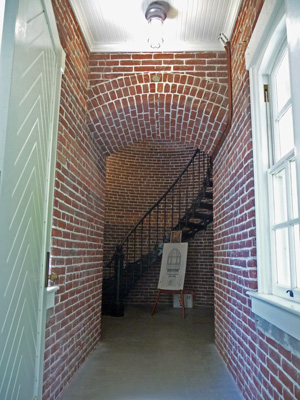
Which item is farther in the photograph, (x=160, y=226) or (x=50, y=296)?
(x=160, y=226)

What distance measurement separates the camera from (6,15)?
144 centimetres

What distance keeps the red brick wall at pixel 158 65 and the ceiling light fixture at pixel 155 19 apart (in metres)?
0.30

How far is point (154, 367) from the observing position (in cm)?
318

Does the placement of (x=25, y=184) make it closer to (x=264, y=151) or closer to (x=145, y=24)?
(x=264, y=151)

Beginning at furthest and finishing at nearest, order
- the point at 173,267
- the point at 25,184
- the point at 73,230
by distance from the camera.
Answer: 1. the point at 173,267
2. the point at 73,230
3. the point at 25,184

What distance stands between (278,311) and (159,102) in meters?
2.41

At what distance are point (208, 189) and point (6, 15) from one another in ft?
18.0

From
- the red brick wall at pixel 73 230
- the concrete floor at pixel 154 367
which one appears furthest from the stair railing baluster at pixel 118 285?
the red brick wall at pixel 73 230

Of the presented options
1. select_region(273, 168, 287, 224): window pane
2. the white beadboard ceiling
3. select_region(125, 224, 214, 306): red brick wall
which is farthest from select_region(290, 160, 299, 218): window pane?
select_region(125, 224, 214, 306): red brick wall

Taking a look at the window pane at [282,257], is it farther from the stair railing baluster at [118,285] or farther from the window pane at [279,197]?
the stair railing baluster at [118,285]

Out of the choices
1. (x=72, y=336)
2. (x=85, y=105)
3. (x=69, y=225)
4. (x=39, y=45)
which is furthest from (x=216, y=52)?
(x=72, y=336)

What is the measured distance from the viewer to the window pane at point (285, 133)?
1.98m

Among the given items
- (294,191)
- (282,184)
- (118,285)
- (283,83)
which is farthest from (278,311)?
(118,285)

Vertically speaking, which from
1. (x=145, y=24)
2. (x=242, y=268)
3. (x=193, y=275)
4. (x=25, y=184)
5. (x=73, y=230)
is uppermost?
(x=145, y=24)
